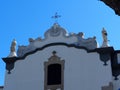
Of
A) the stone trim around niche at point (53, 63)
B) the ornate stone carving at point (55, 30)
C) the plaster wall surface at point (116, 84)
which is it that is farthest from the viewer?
the ornate stone carving at point (55, 30)

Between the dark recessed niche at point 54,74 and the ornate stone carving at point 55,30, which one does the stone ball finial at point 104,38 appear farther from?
the dark recessed niche at point 54,74

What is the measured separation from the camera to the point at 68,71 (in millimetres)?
24172

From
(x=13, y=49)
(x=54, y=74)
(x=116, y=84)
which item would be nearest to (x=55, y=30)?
(x=13, y=49)

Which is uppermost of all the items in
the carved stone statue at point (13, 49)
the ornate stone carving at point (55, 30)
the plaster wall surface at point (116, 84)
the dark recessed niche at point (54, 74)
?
the ornate stone carving at point (55, 30)

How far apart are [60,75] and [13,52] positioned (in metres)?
4.08

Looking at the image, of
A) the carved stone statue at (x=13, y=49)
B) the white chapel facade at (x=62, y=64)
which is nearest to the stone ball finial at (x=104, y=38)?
the white chapel facade at (x=62, y=64)

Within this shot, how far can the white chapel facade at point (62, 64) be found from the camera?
23.5 meters

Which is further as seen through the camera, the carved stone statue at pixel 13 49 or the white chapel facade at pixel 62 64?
the carved stone statue at pixel 13 49

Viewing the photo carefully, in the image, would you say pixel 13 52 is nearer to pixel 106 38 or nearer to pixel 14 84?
pixel 14 84

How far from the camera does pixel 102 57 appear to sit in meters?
23.9

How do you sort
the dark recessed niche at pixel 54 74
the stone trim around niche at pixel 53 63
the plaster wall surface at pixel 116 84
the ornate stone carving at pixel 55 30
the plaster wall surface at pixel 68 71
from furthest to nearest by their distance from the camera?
the ornate stone carving at pixel 55 30 < the dark recessed niche at pixel 54 74 < the stone trim around niche at pixel 53 63 < the plaster wall surface at pixel 68 71 < the plaster wall surface at pixel 116 84

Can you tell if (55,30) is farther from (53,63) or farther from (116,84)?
(116,84)

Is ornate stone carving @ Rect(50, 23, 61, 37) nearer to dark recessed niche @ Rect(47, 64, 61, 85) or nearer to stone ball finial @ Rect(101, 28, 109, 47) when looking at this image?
dark recessed niche @ Rect(47, 64, 61, 85)

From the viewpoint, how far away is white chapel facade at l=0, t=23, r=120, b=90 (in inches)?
923
